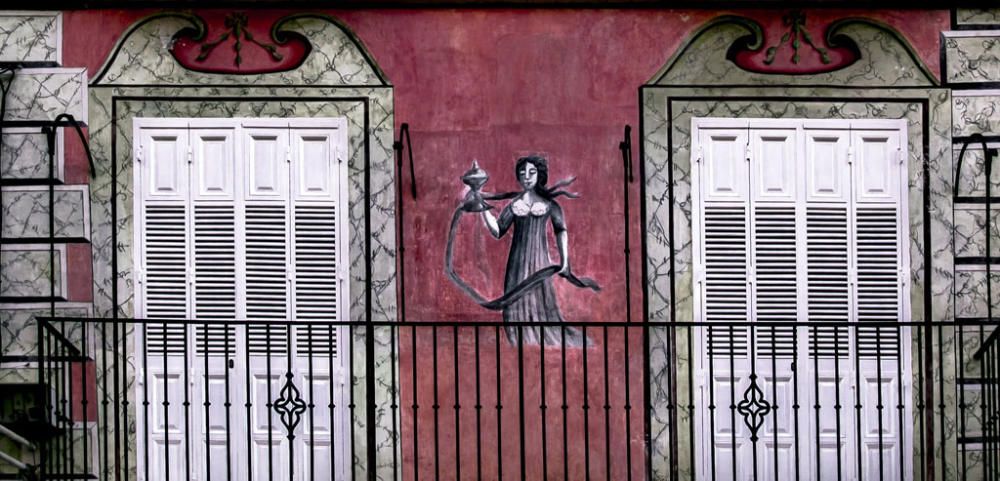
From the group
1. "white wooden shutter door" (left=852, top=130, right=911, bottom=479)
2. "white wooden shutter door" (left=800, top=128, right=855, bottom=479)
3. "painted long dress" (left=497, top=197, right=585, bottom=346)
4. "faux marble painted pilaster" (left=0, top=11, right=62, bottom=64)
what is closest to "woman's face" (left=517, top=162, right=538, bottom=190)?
"painted long dress" (left=497, top=197, right=585, bottom=346)

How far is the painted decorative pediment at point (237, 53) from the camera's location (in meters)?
7.91

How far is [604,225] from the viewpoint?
7879 mm

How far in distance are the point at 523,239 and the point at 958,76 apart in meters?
3.21

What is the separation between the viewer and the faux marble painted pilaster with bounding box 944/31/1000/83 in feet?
26.1

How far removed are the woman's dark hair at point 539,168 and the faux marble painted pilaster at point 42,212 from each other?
2.94 metres

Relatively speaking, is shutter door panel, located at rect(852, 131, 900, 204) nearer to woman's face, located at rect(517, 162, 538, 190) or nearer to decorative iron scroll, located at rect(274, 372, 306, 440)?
woman's face, located at rect(517, 162, 538, 190)

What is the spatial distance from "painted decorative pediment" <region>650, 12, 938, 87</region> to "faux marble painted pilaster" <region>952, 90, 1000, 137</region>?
235mm

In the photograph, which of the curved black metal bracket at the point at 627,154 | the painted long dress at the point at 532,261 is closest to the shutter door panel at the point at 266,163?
the painted long dress at the point at 532,261

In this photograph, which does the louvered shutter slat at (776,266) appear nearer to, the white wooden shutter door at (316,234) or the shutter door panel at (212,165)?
the white wooden shutter door at (316,234)

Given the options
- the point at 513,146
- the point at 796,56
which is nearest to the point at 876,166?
the point at 796,56

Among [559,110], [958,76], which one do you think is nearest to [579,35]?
[559,110]

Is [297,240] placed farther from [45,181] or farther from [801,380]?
[801,380]

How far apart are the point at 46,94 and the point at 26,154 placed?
0.43 meters

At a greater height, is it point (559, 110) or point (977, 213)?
point (559, 110)
